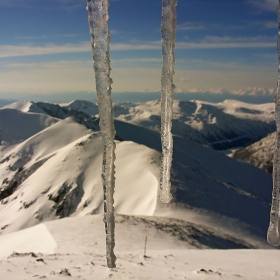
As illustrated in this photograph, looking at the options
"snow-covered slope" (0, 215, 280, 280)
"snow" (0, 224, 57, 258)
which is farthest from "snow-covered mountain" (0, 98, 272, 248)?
"snow" (0, 224, 57, 258)

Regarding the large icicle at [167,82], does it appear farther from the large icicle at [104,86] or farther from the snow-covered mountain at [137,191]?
the snow-covered mountain at [137,191]

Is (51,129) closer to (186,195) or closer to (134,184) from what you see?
(134,184)

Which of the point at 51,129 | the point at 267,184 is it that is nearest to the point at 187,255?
the point at 267,184

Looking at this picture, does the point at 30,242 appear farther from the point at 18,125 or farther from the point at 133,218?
the point at 18,125

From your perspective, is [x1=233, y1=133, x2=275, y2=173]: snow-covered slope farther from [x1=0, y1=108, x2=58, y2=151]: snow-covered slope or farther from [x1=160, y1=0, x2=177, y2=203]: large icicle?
[x1=160, y1=0, x2=177, y2=203]: large icicle

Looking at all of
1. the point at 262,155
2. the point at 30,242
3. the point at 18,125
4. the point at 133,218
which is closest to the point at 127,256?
the point at 133,218
